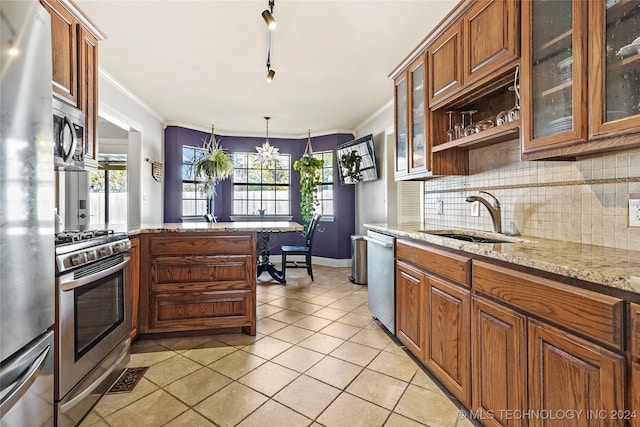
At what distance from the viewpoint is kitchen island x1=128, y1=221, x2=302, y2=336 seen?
259 cm

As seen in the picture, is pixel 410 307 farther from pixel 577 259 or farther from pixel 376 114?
pixel 376 114

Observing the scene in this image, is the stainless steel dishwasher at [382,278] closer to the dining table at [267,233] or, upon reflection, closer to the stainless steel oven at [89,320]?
the dining table at [267,233]

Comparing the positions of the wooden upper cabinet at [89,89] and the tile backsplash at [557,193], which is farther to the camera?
the wooden upper cabinet at [89,89]

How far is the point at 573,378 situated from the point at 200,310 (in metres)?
2.46

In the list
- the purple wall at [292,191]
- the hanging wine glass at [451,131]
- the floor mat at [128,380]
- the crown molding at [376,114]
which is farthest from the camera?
the purple wall at [292,191]

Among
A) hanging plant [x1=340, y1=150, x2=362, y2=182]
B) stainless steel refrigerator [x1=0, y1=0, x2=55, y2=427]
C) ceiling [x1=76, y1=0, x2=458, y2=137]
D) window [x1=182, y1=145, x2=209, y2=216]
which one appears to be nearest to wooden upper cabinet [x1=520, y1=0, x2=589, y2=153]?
ceiling [x1=76, y1=0, x2=458, y2=137]

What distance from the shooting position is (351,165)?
5309 mm

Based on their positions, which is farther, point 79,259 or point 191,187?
point 191,187

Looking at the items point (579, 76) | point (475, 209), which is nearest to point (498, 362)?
point (579, 76)

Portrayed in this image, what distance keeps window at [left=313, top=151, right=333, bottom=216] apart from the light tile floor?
316cm

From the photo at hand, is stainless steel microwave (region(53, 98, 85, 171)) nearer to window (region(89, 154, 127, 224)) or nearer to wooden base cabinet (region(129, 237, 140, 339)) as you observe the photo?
wooden base cabinet (region(129, 237, 140, 339))

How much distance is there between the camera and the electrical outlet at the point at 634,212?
139cm

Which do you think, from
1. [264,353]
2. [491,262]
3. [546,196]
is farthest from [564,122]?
[264,353]

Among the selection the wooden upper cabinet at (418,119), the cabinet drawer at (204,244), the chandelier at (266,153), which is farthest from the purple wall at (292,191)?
the wooden upper cabinet at (418,119)
